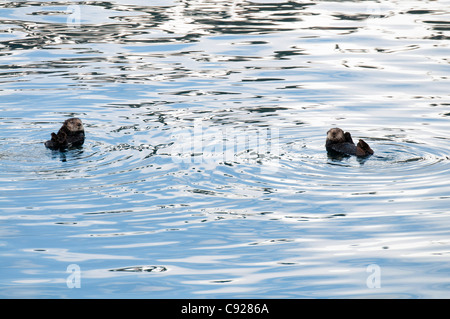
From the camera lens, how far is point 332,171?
9180 mm

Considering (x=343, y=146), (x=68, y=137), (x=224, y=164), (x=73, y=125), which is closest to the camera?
(x=224, y=164)

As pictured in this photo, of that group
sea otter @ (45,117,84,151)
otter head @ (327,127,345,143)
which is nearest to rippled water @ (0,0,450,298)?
sea otter @ (45,117,84,151)

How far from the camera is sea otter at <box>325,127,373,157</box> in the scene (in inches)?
375

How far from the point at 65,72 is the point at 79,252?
794cm

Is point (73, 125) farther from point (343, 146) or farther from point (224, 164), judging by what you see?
point (343, 146)

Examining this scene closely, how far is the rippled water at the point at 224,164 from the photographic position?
665 centimetres

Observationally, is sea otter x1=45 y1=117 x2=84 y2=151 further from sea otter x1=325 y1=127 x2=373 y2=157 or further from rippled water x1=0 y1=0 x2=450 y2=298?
sea otter x1=325 y1=127 x2=373 y2=157

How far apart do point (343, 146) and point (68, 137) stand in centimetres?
352

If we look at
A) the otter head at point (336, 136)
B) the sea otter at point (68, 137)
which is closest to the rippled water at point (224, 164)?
the sea otter at point (68, 137)

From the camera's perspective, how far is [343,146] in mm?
9703

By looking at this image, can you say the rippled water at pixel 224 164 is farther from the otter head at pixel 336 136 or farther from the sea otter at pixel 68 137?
the otter head at pixel 336 136

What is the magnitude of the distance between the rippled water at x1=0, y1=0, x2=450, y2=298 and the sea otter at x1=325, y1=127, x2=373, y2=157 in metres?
0.14

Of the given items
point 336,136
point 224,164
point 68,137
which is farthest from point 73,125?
point 336,136
